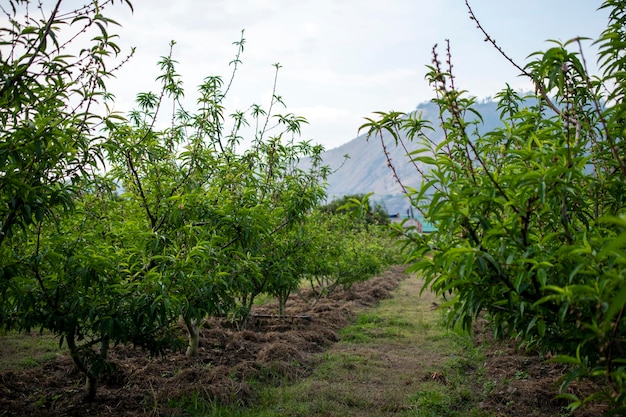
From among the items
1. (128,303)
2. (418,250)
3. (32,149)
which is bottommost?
(128,303)

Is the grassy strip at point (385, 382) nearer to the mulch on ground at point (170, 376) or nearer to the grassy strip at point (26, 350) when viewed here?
the mulch on ground at point (170, 376)

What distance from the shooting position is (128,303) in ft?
12.8

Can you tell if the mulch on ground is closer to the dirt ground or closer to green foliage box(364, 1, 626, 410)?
the dirt ground

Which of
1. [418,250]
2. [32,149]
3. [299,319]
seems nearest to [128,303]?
[32,149]

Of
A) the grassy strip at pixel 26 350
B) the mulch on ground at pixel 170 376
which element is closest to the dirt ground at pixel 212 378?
the mulch on ground at pixel 170 376

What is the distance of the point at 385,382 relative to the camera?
623 cm

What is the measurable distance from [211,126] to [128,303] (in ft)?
9.55

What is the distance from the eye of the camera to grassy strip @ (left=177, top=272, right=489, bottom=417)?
16.8 ft

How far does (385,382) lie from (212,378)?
2.23m

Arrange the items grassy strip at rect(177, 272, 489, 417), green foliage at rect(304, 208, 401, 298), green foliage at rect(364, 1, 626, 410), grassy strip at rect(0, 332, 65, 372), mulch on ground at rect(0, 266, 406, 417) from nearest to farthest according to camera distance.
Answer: green foliage at rect(364, 1, 626, 410) → mulch on ground at rect(0, 266, 406, 417) → grassy strip at rect(177, 272, 489, 417) → grassy strip at rect(0, 332, 65, 372) → green foliage at rect(304, 208, 401, 298)

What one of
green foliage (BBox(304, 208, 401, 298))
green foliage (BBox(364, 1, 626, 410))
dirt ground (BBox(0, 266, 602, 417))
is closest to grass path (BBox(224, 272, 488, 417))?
dirt ground (BBox(0, 266, 602, 417))

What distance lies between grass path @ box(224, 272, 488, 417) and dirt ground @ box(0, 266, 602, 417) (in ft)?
0.90

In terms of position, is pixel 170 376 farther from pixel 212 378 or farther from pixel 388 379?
pixel 388 379

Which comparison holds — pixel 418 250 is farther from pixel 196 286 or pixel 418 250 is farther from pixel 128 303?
pixel 128 303
